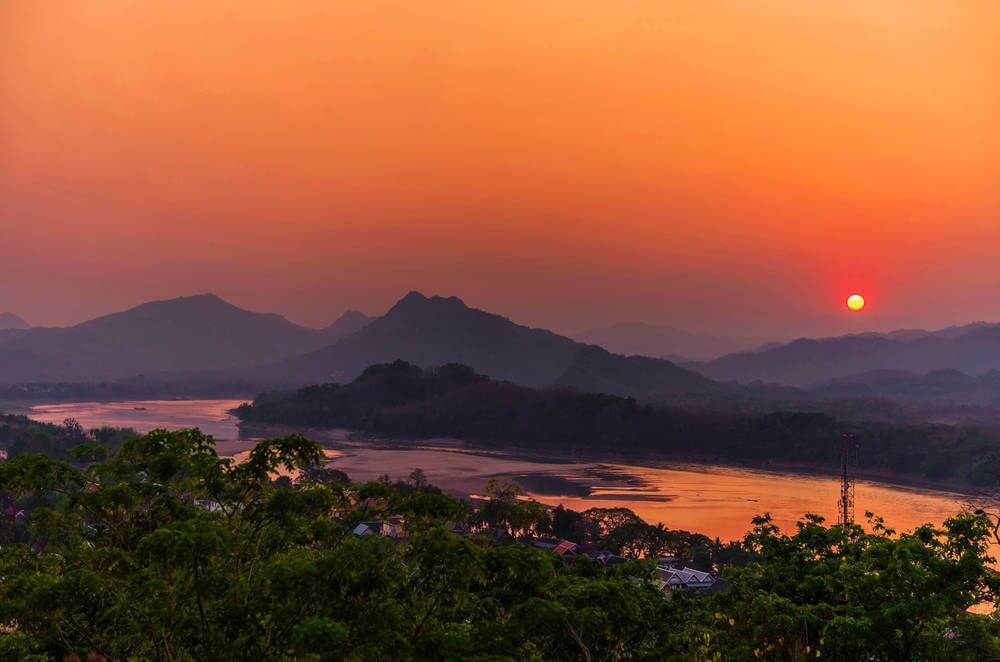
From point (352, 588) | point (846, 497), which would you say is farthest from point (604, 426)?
point (352, 588)

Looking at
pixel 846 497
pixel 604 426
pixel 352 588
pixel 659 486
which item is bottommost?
pixel 659 486

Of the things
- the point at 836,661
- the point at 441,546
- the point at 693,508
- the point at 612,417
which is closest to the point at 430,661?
the point at 441,546

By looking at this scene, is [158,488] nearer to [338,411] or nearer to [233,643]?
[233,643]

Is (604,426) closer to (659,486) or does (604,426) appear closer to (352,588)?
(659,486)

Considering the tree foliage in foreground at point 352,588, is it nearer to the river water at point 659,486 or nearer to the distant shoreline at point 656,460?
the river water at point 659,486

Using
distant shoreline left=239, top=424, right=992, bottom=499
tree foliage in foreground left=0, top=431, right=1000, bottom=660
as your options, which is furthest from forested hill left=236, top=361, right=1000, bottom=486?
tree foliage in foreground left=0, top=431, right=1000, bottom=660

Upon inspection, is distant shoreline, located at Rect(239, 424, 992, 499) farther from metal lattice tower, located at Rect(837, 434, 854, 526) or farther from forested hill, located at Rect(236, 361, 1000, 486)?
metal lattice tower, located at Rect(837, 434, 854, 526)
